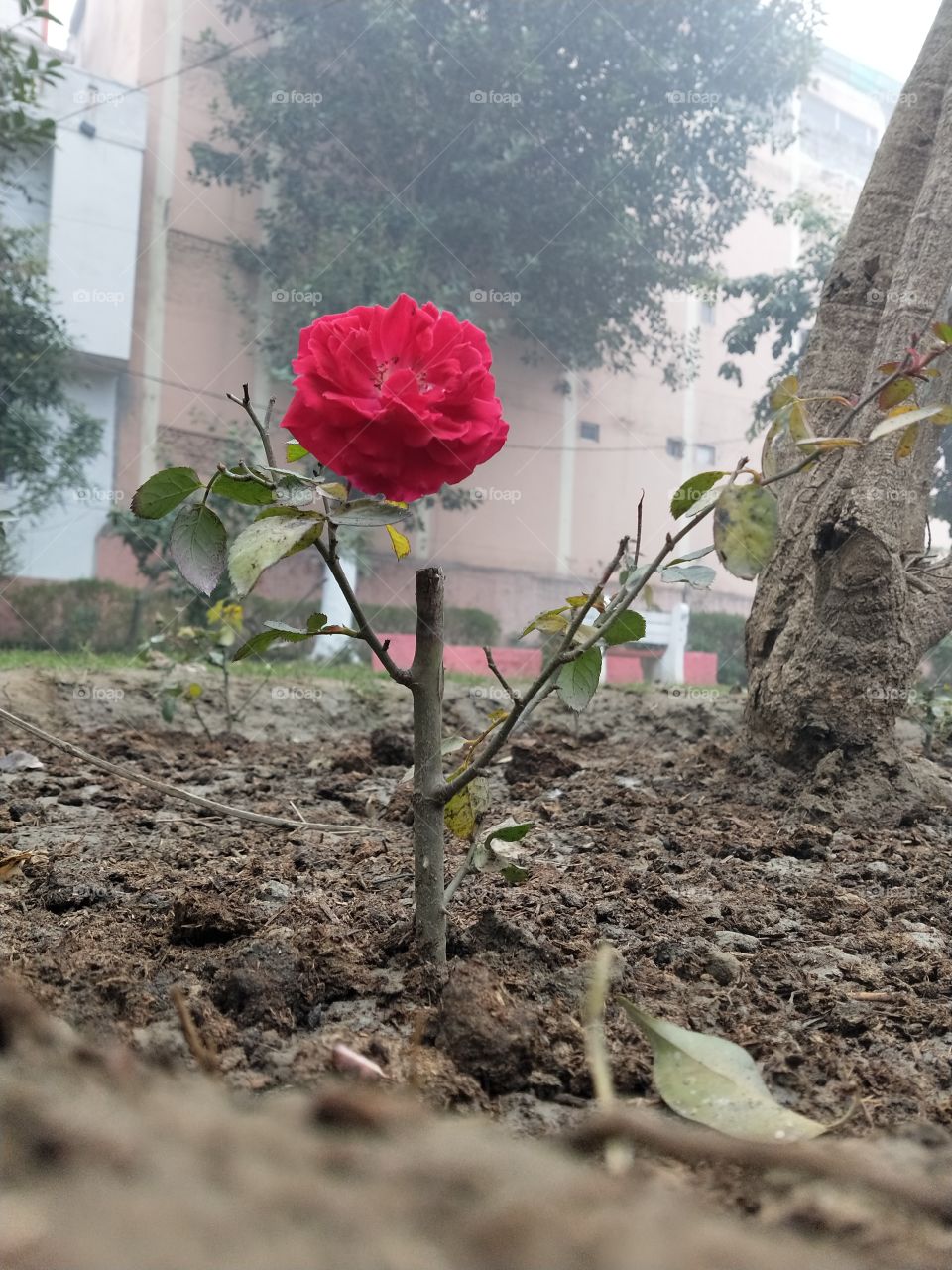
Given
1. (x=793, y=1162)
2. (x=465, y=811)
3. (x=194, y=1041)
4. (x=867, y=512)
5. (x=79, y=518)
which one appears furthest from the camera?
(x=79, y=518)

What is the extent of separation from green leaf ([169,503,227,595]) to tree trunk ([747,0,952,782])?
1444 mm

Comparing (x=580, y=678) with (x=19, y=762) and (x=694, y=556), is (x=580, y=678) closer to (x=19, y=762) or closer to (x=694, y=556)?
(x=694, y=556)

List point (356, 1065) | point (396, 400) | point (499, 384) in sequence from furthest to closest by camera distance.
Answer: point (499, 384) → point (396, 400) → point (356, 1065)

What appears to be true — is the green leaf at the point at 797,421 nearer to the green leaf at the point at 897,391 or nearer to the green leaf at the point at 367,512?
the green leaf at the point at 897,391

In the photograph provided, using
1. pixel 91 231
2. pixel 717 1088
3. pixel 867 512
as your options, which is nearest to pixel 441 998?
pixel 717 1088

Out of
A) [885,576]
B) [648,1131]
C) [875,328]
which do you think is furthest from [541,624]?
[875,328]

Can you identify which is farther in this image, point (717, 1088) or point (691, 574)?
point (691, 574)

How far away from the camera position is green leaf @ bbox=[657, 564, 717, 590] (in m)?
0.91

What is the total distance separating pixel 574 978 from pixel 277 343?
941cm

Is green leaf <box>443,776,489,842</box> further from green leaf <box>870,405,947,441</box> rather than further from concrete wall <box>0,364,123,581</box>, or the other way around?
concrete wall <box>0,364,123,581</box>

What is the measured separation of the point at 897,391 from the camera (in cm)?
96

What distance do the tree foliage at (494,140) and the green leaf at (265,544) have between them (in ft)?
29.0

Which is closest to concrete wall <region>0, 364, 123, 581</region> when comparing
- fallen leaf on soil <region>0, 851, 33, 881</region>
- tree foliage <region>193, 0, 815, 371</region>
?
tree foliage <region>193, 0, 815, 371</region>

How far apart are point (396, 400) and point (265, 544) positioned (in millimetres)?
163
